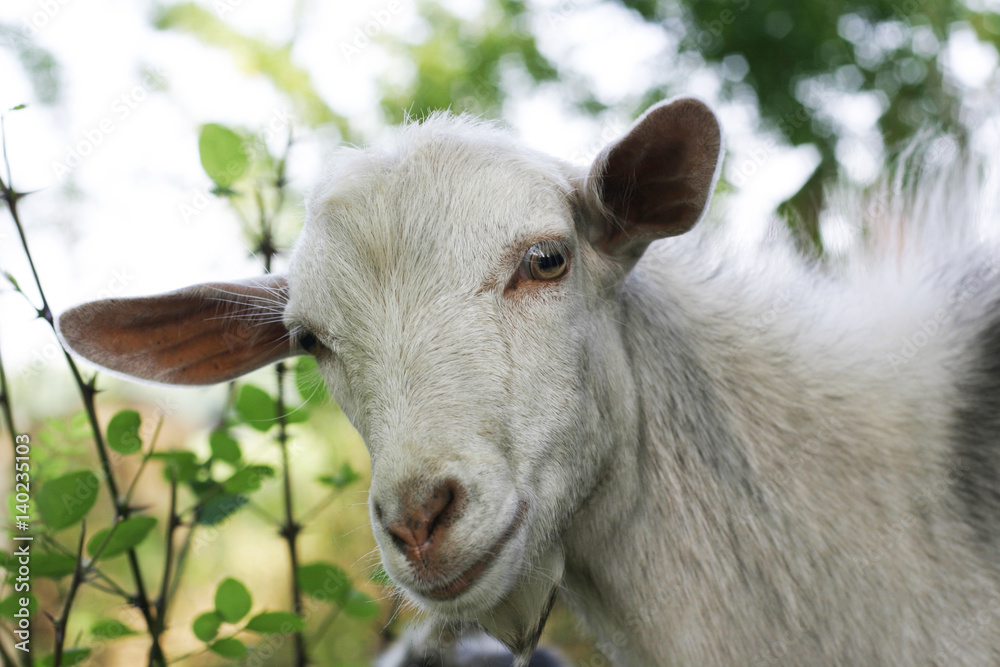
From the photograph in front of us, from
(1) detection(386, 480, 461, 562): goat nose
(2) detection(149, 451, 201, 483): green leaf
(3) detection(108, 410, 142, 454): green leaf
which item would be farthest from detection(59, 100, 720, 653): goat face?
(2) detection(149, 451, 201, 483): green leaf

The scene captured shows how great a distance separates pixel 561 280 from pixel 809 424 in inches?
39.6

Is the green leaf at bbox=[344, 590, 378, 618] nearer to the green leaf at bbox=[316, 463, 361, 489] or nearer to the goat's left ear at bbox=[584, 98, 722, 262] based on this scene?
the green leaf at bbox=[316, 463, 361, 489]

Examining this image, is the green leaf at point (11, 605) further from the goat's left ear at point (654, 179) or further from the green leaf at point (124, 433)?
the goat's left ear at point (654, 179)

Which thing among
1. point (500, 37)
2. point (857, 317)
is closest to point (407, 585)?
point (857, 317)

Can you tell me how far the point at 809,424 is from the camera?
2354mm

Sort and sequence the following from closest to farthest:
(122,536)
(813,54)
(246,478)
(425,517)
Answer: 1. (425,517)
2. (122,536)
3. (246,478)
4. (813,54)

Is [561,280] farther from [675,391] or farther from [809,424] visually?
[809,424]

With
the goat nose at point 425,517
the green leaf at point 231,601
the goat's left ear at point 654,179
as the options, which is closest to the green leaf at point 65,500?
the green leaf at point 231,601

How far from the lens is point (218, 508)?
258 cm

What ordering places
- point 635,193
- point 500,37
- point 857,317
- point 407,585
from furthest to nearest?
point 500,37, point 857,317, point 635,193, point 407,585

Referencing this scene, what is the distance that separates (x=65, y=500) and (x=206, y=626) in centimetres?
63

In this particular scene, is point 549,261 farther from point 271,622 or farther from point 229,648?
point 229,648

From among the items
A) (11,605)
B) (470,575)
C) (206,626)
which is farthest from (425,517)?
(11,605)

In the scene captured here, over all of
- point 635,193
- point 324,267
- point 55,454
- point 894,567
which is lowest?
point 55,454
